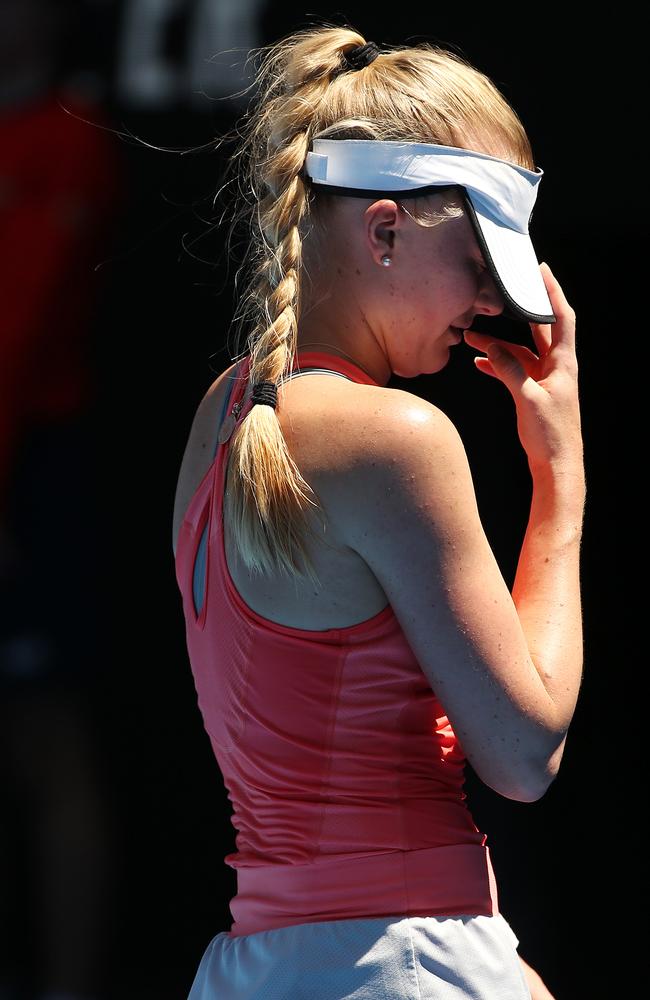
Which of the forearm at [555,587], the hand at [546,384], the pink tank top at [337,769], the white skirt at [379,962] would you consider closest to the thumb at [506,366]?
the hand at [546,384]

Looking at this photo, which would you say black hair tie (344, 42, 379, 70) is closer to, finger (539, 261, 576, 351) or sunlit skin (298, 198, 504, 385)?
sunlit skin (298, 198, 504, 385)

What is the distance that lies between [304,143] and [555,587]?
579 mm

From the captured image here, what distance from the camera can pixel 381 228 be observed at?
1364 mm

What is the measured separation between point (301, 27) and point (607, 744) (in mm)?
1579

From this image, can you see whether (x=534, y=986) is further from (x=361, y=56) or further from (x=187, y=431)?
(x=187, y=431)

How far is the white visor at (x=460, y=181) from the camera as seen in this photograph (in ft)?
4.45

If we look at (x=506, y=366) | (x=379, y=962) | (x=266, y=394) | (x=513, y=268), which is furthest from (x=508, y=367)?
(x=379, y=962)

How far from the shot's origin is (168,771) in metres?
2.59

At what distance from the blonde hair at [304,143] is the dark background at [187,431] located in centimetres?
92

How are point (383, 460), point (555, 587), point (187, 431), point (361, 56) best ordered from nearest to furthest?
point (383, 460), point (555, 587), point (361, 56), point (187, 431)

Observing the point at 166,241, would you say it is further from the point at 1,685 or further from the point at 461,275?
the point at 461,275

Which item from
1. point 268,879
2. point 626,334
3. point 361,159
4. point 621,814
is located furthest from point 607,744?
point 361,159

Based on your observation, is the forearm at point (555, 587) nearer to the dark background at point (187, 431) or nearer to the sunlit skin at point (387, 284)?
the sunlit skin at point (387, 284)

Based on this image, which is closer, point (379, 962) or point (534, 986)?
point (379, 962)
